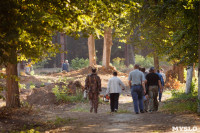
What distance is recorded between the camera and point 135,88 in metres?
12.5

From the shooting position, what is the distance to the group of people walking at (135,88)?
41.1ft

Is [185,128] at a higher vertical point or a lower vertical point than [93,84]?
lower

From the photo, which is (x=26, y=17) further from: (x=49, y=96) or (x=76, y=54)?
(x=76, y=54)

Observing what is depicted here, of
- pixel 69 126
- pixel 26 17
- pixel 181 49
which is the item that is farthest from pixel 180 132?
pixel 181 49

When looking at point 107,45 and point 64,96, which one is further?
point 107,45

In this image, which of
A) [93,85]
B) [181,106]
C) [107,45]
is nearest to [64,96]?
[93,85]

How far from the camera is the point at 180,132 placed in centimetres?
779

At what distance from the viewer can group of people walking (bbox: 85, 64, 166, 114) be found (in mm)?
12523

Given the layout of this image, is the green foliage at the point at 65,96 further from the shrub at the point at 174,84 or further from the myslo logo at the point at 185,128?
the shrub at the point at 174,84

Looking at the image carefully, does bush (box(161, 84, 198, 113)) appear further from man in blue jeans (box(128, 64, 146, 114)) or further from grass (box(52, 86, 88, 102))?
grass (box(52, 86, 88, 102))

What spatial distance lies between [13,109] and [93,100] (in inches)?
122

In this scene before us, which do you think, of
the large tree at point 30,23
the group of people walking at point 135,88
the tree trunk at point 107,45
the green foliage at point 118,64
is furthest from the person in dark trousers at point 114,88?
the green foliage at point 118,64

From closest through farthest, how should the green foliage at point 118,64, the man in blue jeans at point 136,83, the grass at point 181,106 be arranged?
1. the grass at point 181,106
2. the man in blue jeans at point 136,83
3. the green foliage at point 118,64

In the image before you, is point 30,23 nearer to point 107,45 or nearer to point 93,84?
point 93,84
